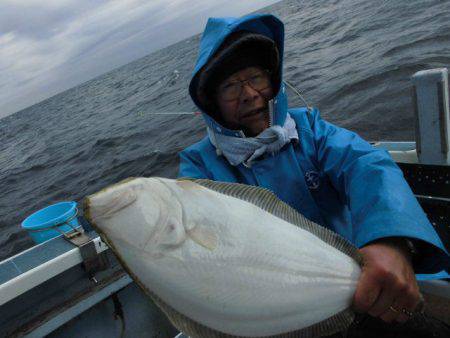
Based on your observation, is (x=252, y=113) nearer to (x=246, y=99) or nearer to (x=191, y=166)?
(x=246, y=99)

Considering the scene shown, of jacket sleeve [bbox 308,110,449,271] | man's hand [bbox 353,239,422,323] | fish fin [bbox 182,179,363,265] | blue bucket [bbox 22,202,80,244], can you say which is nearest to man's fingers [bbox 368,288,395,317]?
man's hand [bbox 353,239,422,323]

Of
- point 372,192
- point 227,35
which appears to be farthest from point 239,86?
point 372,192

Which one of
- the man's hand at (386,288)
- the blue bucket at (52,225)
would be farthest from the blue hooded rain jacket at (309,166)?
the blue bucket at (52,225)

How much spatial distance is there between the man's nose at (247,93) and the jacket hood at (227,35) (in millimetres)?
124

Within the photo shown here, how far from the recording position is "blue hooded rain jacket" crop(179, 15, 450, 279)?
1983 mm

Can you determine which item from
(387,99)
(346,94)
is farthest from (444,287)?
(346,94)

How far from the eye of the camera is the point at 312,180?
2.46 m

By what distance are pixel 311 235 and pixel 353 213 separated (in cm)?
51

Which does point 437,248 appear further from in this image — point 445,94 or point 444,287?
point 445,94

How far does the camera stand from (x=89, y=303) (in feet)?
11.1

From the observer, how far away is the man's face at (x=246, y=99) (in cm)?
253

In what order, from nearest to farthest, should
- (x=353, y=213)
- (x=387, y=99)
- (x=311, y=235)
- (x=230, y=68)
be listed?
(x=311, y=235), (x=353, y=213), (x=230, y=68), (x=387, y=99)

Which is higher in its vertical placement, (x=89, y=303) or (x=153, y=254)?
(x=153, y=254)

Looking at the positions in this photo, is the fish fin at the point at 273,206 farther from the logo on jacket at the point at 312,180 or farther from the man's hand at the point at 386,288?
the logo on jacket at the point at 312,180
